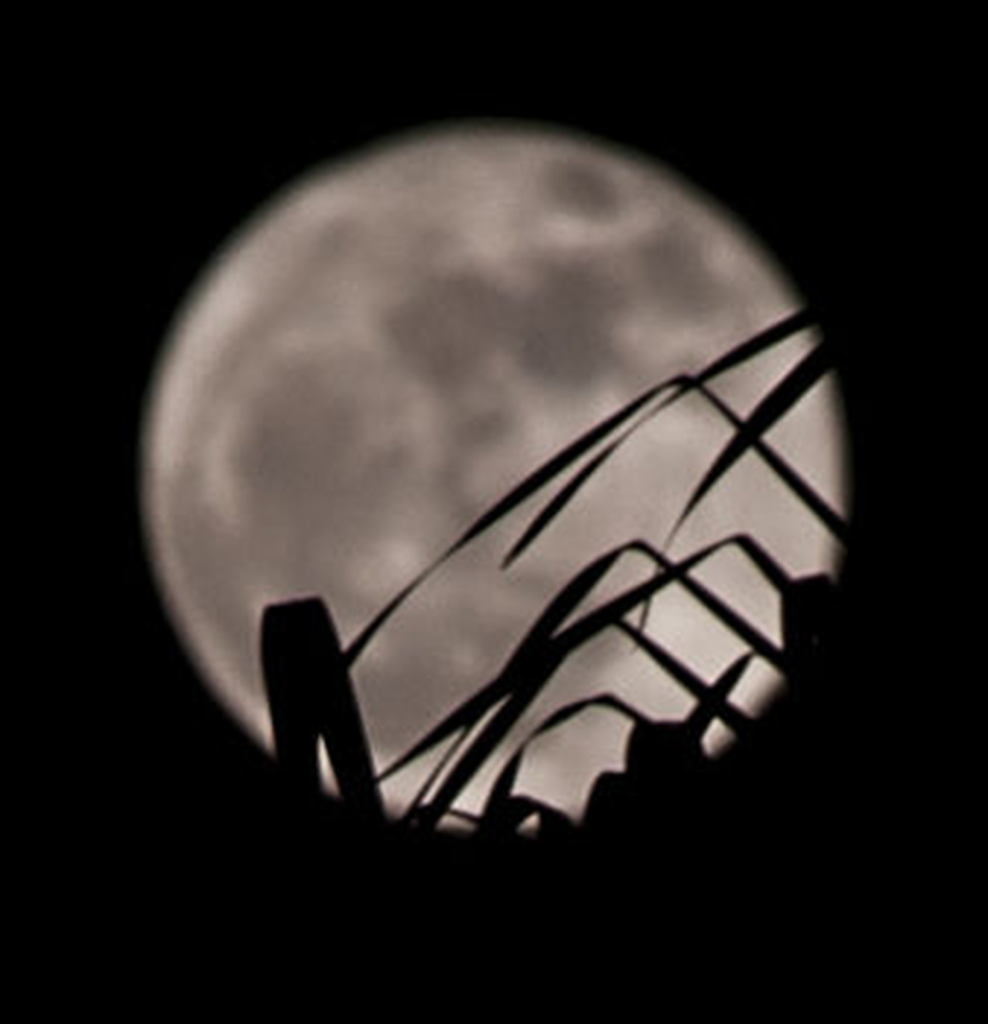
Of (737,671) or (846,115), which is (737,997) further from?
(846,115)

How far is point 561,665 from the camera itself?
0.81 m

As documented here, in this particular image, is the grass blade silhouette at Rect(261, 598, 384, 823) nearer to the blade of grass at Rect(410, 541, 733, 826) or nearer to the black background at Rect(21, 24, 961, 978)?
the blade of grass at Rect(410, 541, 733, 826)

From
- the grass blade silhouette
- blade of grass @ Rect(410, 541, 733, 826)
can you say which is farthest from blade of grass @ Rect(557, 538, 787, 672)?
the grass blade silhouette

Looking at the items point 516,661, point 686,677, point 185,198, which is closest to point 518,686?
point 516,661

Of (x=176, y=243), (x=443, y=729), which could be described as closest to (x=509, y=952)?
(x=443, y=729)

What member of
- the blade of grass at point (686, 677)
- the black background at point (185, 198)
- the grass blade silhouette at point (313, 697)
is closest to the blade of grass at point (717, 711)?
the blade of grass at point (686, 677)

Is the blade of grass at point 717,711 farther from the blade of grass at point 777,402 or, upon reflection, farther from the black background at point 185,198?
the black background at point 185,198

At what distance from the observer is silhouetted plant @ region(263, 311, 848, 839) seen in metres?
0.71

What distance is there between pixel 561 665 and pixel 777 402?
148 mm

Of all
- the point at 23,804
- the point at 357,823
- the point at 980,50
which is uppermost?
the point at 980,50

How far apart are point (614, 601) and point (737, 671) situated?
81mm

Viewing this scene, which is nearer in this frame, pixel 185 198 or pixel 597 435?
pixel 597 435

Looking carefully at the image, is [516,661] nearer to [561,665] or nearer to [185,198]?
[561,665]

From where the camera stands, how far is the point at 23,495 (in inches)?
331
